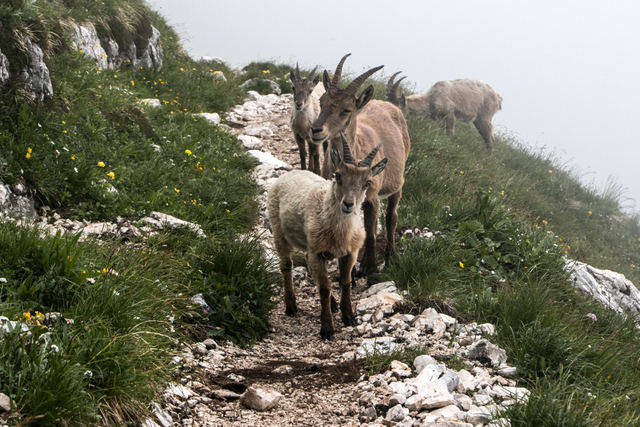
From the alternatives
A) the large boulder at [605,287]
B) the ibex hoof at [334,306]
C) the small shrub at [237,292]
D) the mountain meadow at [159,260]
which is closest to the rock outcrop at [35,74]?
the mountain meadow at [159,260]

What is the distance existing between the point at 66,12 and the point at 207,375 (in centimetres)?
906

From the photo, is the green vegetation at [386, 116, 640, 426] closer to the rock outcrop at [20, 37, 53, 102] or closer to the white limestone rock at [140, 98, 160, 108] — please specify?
the rock outcrop at [20, 37, 53, 102]

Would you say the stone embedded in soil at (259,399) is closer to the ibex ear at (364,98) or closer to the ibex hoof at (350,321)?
the ibex hoof at (350,321)

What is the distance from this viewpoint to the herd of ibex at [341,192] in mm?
5469

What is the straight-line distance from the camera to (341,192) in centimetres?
536

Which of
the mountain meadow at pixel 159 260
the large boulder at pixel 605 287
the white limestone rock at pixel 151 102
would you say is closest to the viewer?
the mountain meadow at pixel 159 260

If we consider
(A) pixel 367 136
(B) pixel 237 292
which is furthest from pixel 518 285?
(B) pixel 237 292

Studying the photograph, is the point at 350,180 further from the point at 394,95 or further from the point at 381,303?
the point at 394,95

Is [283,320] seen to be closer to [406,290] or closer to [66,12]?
[406,290]

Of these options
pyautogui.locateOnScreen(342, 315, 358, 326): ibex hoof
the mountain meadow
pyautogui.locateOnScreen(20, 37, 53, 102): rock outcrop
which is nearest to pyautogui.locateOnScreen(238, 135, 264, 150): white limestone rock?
the mountain meadow

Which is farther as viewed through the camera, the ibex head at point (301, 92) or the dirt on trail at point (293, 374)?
the ibex head at point (301, 92)

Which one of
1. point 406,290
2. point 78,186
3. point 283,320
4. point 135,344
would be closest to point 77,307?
point 135,344

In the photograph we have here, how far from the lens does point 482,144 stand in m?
17.2

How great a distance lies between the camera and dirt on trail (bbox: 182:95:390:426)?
3719 millimetres
